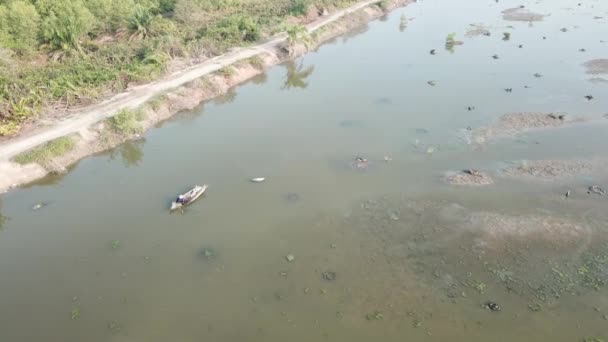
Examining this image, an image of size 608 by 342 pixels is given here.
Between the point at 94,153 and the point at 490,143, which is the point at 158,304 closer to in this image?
the point at 94,153

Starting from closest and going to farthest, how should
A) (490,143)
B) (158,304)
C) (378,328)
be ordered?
(378,328)
(158,304)
(490,143)

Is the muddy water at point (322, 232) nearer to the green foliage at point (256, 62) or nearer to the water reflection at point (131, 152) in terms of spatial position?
the water reflection at point (131, 152)

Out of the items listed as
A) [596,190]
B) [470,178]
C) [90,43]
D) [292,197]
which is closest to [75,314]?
[292,197]

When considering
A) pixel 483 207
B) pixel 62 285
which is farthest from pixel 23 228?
pixel 483 207

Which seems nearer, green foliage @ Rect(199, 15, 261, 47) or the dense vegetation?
the dense vegetation

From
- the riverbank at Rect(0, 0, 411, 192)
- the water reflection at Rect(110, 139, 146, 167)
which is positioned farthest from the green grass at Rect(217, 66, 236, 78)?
the water reflection at Rect(110, 139, 146, 167)

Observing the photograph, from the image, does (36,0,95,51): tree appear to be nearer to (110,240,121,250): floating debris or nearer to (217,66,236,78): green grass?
(217,66,236,78): green grass
